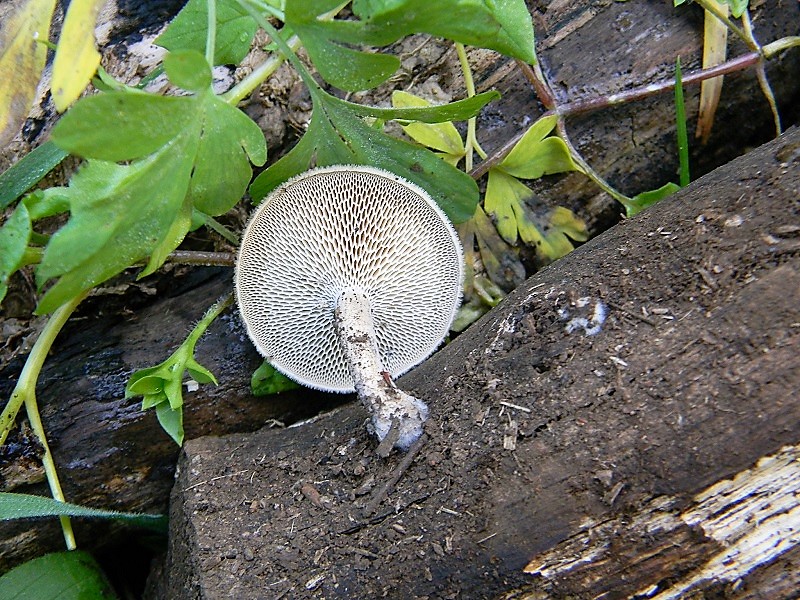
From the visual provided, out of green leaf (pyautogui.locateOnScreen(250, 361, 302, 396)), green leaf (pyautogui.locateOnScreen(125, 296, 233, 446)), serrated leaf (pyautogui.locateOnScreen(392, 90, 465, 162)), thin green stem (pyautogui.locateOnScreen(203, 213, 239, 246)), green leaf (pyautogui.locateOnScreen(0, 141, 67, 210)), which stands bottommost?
green leaf (pyautogui.locateOnScreen(250, 361, 302, 396))

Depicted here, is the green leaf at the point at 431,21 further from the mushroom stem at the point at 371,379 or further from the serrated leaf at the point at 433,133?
the mushroom stem at the point at 371,379

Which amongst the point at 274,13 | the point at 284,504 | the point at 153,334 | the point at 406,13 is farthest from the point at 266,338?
the point at 406,13

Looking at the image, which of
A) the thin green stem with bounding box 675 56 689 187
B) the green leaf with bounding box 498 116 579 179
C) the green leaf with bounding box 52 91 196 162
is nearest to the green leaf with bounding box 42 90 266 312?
the green leaf with bounding box 52 91 196 162

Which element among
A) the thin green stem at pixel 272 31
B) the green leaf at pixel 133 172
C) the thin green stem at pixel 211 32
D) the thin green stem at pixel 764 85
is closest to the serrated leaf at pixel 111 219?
the green leaf at pixel 133 172

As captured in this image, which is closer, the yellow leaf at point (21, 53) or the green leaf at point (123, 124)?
the green leaf at point (123, 124)

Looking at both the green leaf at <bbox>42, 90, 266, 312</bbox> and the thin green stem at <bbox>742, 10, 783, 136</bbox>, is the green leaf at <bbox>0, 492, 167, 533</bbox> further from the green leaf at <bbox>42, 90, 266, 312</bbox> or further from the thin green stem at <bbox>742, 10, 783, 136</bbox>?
the thin green stem at <bbox>742, 10, 783, 136</bbox>

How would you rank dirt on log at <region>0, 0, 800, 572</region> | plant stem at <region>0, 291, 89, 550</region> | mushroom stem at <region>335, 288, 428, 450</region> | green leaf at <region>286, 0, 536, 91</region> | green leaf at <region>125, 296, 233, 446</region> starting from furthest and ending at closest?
dirt on log at <region>0, 0, 800, 572</region> → plant stem at <region>0, 291, 89, 550</region> → green leaf at <region>125, 296, 233, 446</region> → mushroom stem at <region>335, 288, 428, 450</region> → green leaf at <region>286, 0, 536, 91</region>
